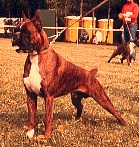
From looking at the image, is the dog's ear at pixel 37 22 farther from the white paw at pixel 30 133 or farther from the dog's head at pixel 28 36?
the white paw at pixel 30 133

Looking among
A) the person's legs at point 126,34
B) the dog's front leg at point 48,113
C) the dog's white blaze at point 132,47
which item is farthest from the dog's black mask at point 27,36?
the dog's white blaze at point 132,47

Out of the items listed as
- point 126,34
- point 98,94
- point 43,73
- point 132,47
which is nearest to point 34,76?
point 43,73

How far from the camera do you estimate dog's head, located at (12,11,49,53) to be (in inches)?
184

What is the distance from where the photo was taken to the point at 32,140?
194 inches

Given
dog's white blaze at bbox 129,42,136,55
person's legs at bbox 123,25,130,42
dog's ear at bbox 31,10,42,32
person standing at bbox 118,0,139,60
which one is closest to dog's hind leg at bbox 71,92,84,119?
dog's ear at bbox 31,10,42,32

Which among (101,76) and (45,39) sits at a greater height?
(45,39)

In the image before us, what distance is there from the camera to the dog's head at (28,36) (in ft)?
15.3

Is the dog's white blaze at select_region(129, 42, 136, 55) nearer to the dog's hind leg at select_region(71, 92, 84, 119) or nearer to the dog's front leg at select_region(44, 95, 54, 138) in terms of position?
the dog's hind leg at select_region(71, 92, 84, 119)

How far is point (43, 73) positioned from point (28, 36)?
0.44 meters

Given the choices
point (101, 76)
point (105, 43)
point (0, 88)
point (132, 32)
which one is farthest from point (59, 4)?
point (0, 88)

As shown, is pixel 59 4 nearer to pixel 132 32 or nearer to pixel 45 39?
pixel 132 32

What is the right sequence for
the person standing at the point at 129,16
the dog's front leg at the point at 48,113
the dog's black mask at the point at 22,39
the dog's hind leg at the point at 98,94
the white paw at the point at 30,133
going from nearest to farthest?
1. the dog's black mask at the point at 22,39
2. the dog's front leg at the point at 48,113
3. the white paw at the point at 30,133
4. the dog's hind leg at the point at 98,94
5. the person standing at the point at 129,16

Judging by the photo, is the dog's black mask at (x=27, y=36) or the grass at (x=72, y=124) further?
the grass at (x=72, y=124)

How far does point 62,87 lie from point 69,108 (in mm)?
1704
